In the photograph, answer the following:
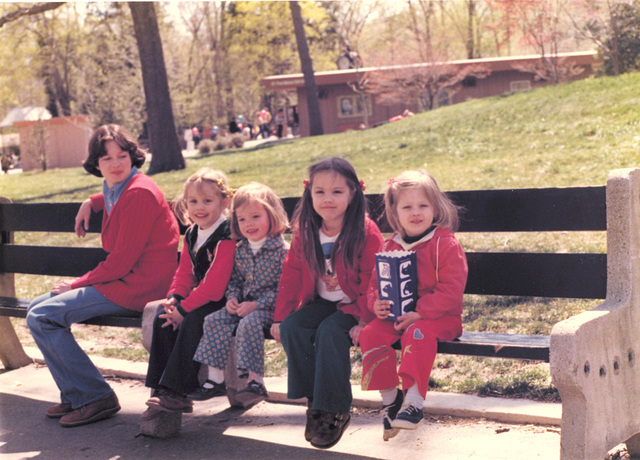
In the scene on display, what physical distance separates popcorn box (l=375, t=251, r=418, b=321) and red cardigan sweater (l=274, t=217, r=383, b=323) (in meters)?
0.29

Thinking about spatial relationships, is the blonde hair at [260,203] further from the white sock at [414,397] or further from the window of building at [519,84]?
the window of building at [519,84]

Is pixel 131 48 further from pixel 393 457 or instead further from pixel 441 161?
pixel 393 457

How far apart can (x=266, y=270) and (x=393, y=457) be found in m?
1.13

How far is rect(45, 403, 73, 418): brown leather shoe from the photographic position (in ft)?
14.8

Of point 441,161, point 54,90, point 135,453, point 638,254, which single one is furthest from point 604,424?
point 54,90

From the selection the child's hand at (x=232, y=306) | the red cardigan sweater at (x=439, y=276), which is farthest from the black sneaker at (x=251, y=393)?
the red cardigan sweater at (x=439, y=276)

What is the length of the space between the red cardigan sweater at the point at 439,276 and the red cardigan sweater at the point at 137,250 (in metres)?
1.44

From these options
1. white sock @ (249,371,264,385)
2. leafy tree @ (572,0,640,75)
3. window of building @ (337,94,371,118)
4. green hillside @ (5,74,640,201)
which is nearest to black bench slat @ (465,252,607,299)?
white sock @ (249,371,264,385)

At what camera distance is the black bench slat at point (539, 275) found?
357 centimetres

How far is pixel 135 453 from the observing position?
3.88 meters

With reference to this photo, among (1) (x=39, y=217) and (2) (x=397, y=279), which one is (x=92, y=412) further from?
(2) (x=397, y=279)

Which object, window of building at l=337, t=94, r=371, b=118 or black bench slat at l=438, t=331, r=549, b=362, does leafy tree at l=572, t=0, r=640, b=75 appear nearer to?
black bench slat at l=438, t=331, r=549, b=362

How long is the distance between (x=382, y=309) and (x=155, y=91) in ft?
50.9

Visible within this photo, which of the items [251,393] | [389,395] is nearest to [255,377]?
[251,393]
